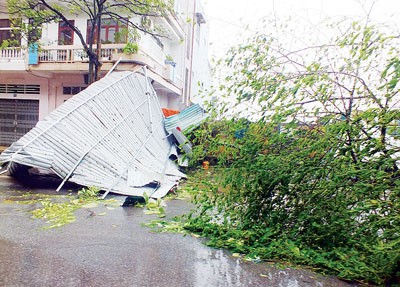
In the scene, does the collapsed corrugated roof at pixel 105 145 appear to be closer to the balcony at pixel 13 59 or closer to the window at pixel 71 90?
the window at pixel 71 90

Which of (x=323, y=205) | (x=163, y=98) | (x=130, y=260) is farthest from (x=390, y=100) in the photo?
(x=163, y=98)

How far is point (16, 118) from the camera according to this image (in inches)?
589

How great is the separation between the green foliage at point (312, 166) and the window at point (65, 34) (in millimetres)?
12039

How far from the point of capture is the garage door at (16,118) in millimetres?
14883

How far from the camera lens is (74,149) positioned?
6.90 m

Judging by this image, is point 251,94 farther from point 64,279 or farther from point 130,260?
point 64,279

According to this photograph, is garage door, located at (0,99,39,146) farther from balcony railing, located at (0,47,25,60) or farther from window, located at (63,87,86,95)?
balcony railing, located at (0,47,25,60)

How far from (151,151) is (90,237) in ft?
16.0

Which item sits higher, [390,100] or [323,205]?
[390,100]

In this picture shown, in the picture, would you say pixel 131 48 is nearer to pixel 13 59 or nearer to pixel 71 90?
pixel 71 90

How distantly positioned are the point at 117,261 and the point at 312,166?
7.28ft

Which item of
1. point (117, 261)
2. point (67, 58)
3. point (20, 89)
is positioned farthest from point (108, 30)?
point (117, 261)

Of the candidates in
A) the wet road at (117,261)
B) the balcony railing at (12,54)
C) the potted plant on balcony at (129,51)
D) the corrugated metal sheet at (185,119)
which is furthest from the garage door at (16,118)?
the wet road at (117,261)

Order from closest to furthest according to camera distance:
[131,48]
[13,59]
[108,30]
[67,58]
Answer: [131,48] < [67,58] < [13,59] < [108,30]
